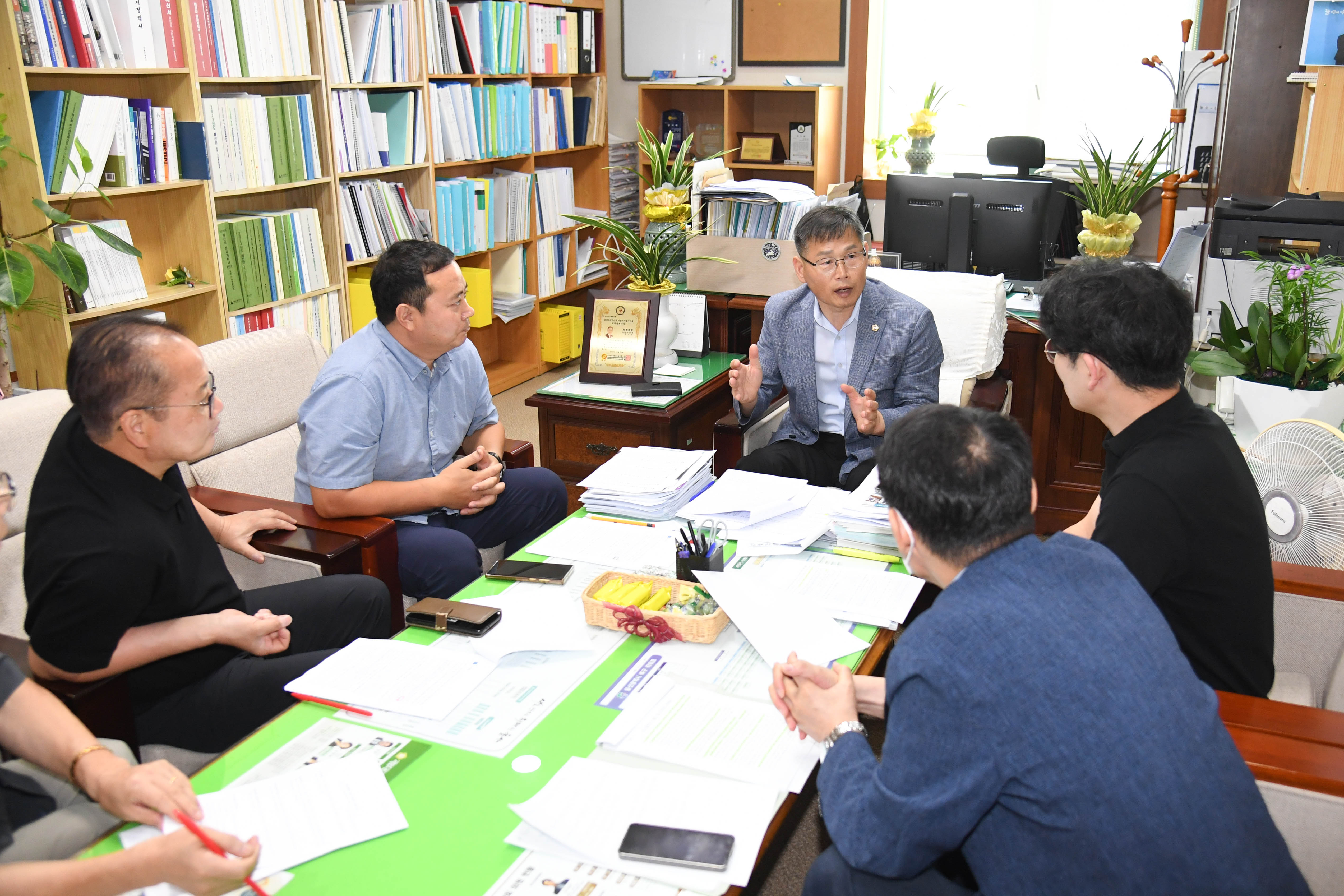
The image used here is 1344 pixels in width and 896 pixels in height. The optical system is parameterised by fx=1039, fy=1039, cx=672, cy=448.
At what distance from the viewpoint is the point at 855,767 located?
4.16ft

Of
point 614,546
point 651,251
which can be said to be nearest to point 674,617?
point 614,546

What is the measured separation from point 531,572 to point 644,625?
1.07 ft

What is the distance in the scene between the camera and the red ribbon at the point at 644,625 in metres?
1.70

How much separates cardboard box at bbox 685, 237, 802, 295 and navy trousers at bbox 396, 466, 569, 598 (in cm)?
104

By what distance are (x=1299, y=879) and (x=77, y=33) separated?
3422 millimetres

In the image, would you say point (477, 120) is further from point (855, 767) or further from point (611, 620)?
point (855, 767)

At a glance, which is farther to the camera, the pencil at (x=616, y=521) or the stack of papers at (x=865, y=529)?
the pencil at (x=616, y=521)

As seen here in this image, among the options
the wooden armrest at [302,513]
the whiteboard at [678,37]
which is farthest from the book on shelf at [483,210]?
the wooden armrest at [302,513]

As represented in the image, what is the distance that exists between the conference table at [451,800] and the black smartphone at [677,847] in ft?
0.14

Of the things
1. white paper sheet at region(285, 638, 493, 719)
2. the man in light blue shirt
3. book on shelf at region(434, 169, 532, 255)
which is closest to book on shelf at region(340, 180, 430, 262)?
book on shelf at region(434, 169, 532, 255)

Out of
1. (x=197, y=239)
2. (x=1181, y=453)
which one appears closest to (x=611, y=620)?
(x=1181, y=453)

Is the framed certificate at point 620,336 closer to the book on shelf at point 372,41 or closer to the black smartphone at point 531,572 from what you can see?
the black smartphone at point 531,572

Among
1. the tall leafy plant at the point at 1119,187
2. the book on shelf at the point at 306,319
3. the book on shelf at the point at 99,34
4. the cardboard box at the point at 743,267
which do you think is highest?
the book on shelf at the point at 99,34

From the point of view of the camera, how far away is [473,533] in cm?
277
